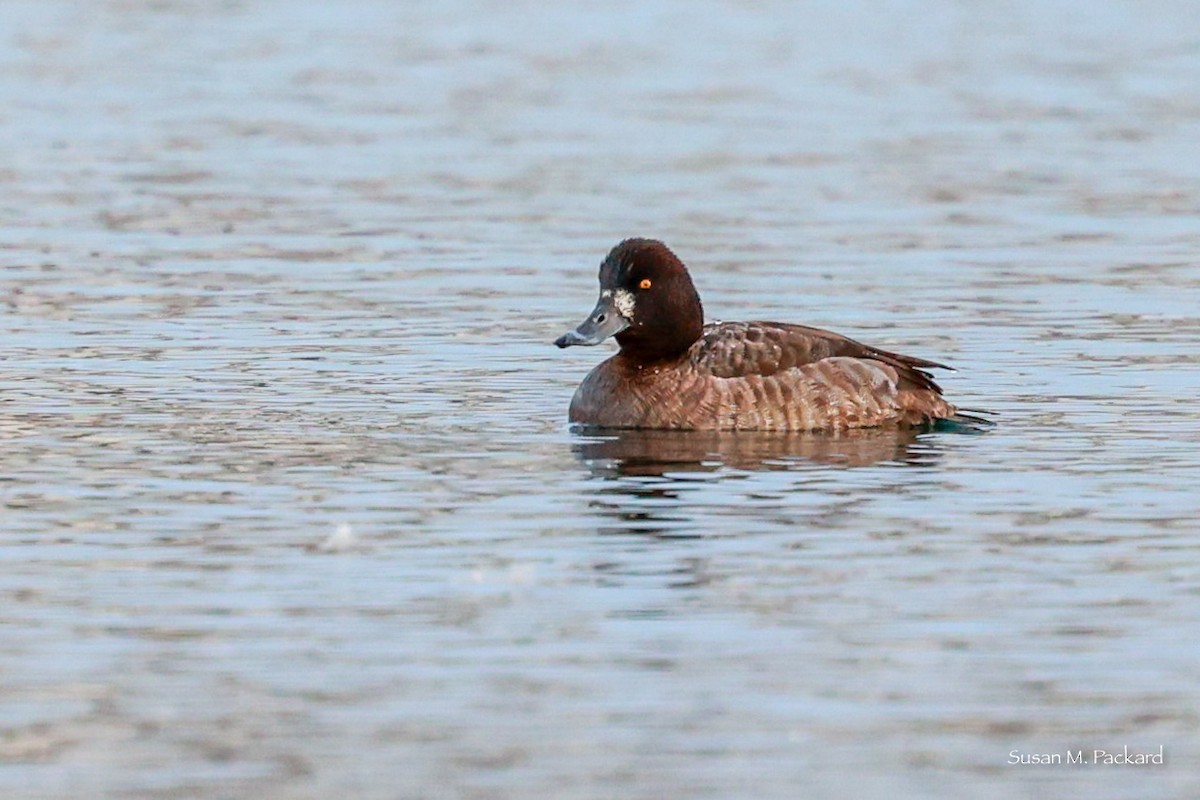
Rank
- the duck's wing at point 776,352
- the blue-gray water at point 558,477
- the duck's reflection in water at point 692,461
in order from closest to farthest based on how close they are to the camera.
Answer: the blue-gray water at point 558,477
the duck's reflection in water at point 692,461
the duck's wing at point 776,352

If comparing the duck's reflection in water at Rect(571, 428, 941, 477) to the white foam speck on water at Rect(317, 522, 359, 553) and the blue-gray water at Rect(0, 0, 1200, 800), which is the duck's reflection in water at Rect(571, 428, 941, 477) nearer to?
the blue-gray water at Rect(0, 0, 1200, 800)

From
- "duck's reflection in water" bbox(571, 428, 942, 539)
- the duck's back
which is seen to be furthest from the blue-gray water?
the duck's back

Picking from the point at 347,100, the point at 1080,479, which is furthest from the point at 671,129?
the point at 1080,479

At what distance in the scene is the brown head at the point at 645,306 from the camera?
15.1 metres

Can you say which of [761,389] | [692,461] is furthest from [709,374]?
[692,461]

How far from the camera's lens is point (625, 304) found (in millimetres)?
15203

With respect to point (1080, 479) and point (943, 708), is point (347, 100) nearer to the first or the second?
point (1080, 479)

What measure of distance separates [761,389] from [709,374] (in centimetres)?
29

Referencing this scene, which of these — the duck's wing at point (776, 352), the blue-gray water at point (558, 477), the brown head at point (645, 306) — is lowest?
the blue-gray water at point (558, 477)

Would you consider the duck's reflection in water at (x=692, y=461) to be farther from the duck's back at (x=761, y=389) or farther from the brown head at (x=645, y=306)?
the brown head at (x=645, y=306)

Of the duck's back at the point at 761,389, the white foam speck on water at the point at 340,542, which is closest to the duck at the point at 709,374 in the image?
the duck's back at the point at 761,389

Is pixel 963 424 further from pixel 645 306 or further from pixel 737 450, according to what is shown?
pixel 645 306

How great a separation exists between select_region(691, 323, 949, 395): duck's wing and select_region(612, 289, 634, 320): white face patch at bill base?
0.41 meters

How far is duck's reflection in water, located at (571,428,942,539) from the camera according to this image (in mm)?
12258
